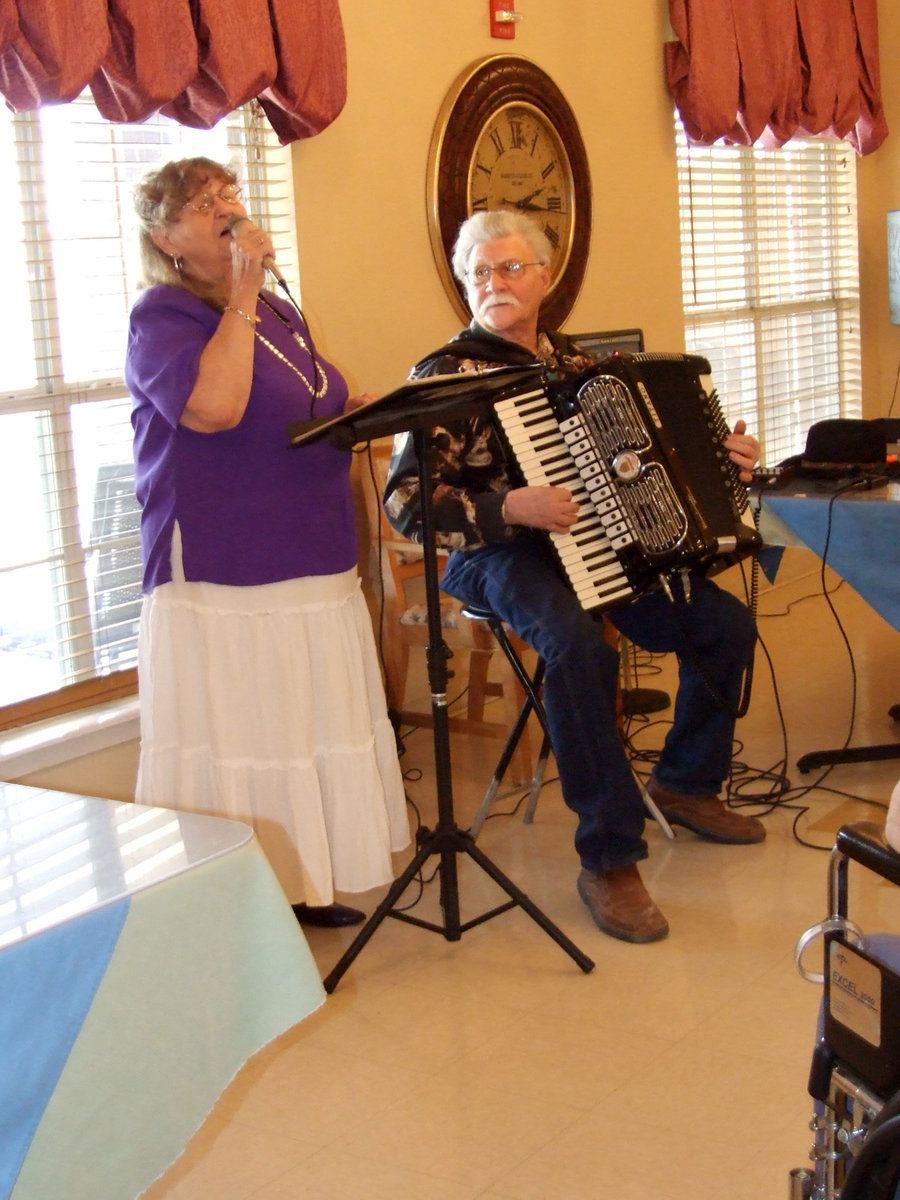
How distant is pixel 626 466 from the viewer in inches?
98.2

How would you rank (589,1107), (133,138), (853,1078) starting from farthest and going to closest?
(133,138)
(589,1107)
(853,1078)

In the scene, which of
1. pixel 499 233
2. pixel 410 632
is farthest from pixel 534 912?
pixel 499 233

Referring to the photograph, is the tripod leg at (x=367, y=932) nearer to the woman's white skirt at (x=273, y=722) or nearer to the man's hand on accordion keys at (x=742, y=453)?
the woman's white skirt at (x=273, y=722)

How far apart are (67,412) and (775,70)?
3.13 m

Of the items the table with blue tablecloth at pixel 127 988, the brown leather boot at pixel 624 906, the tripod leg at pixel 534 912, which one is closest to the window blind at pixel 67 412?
the tripod leg at pixel 534 912

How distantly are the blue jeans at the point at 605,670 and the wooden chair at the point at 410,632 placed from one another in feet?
1.50

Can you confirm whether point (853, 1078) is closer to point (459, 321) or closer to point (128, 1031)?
point (128, 1031)

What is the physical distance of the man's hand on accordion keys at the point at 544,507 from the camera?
2.48 m

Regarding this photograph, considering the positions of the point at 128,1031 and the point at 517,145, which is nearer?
the point at 128,1031

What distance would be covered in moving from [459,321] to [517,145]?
57 centimetres

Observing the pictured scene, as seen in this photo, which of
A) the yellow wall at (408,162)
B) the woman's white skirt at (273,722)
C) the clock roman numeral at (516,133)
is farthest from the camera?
the clock roman numeral at (516,133)

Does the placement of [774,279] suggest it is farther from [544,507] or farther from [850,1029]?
[850,1029]

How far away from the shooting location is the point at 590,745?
2.52 meters

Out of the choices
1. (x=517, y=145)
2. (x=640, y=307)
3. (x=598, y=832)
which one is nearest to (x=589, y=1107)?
(x=598, y=832)
